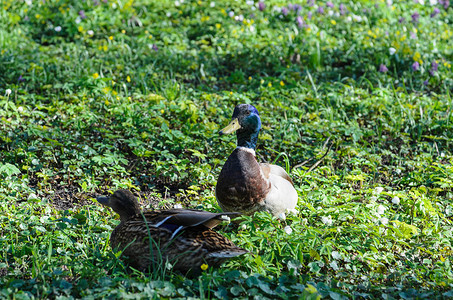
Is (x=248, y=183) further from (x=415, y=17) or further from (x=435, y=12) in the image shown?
(x=435, y=12)

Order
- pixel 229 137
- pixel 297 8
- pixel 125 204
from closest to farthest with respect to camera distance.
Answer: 1. pixel 125 204
2. pixel 229 137
3. pixel 297 8

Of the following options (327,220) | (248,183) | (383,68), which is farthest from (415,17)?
(248,183)

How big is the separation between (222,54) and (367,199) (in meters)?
3.88

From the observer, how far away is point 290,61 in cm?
767

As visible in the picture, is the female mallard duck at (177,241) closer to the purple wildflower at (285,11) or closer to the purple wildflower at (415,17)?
the purple wildflower at (285,11)

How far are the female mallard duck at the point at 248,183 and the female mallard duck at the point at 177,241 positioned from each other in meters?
0.52

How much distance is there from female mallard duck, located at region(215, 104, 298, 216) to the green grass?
5.8 inches

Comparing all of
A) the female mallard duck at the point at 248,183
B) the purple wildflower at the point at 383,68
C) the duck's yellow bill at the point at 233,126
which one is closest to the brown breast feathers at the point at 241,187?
the female mallard duck at the point at 248,183

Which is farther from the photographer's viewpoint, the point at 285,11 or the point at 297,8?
the point at 297,8

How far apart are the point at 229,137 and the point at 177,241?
8.37 ft

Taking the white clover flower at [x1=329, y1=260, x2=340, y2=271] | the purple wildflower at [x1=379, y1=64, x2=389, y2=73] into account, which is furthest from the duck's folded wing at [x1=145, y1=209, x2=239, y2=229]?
the purple wildflower at [x1=379, y1=64, x2=389, y2=73]

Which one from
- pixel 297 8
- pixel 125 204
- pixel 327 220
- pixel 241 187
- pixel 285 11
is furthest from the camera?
pixel 297 8

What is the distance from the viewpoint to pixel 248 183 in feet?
12.8

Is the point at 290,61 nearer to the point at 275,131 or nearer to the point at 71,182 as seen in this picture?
the point at 275,131
